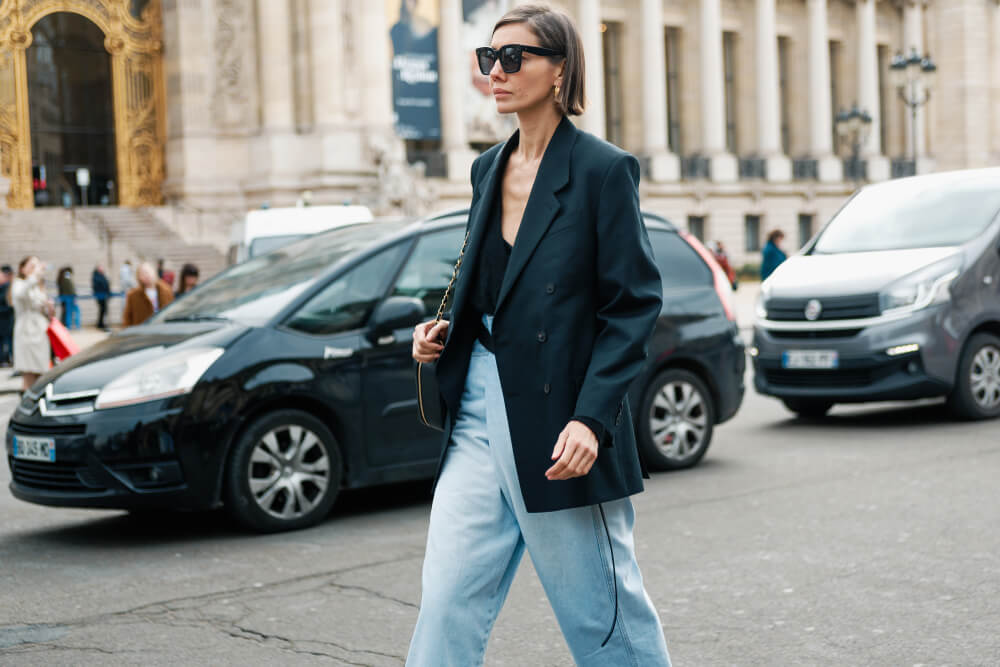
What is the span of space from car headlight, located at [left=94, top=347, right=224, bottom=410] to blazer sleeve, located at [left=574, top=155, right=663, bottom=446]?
4293mm

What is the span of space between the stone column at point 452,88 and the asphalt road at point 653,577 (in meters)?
36.4

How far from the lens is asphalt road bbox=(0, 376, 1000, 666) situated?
15.9 ft

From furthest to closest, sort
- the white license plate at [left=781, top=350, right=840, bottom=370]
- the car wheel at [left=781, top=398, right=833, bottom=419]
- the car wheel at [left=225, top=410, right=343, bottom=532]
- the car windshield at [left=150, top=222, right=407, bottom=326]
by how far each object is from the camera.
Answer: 1. the car wheel at [left=781, top=398, right=833, bottom=419]
2. the white license plate at [left=781, top=350, right=840, bottom=370]
3. the car windshield at [left=150, top=222, right=407, bottom=326]
4. the car wheel at [left=225, top=410, right=343, bottom=532]

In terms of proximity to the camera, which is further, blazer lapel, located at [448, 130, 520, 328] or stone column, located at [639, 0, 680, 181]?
stone column, located at [639, 0, 680, 181]

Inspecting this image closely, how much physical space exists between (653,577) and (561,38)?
3.38m

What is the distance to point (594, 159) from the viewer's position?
2.99 meters

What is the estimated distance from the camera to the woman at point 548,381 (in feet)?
9.52

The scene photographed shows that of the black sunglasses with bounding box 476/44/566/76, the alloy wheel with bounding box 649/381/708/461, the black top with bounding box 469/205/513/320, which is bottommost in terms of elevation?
the alloy wheel with bounding box 649/381/708/461

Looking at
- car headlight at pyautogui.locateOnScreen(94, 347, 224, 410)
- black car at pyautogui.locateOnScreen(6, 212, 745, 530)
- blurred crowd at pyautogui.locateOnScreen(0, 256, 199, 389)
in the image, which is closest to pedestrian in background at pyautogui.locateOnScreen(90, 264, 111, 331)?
blurred crowd at pyautogui.locateOnScreen(0, 256, 199, 389)

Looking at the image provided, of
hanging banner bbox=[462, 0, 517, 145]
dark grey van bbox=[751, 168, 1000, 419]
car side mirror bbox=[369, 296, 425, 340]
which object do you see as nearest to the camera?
car side mirror bbox=[369, 296, 425, 340]

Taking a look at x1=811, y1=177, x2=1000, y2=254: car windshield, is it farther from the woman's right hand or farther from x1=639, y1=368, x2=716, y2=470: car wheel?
the woman's right hand

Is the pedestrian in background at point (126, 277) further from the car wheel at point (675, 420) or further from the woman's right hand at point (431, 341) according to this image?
Answer: the woman's right hand at point (431, 341)

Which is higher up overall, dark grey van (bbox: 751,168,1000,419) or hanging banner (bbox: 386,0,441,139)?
hanging banner (bbox: 386,0,441,139)

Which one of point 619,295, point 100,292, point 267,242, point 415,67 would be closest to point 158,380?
point 619,295
